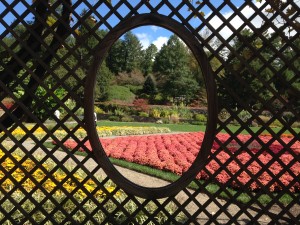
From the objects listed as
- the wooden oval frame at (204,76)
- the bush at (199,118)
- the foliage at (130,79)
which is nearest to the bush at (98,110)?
the bush at (199,118)

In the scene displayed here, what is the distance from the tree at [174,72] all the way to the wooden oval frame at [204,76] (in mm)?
34613

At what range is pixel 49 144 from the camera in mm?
11570

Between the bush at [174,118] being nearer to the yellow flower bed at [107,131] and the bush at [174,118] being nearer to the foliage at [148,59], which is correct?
the yellow flower bed at [107,131]

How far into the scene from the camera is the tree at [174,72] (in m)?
38.3

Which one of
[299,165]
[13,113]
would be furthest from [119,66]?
[13,113]

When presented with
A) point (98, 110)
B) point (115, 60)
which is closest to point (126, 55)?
point (115, 60)

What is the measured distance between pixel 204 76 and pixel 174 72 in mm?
36937

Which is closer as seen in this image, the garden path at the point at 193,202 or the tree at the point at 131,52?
the garden path at the point at 193,202

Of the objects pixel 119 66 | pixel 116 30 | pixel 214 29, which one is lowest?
pixel 214 29

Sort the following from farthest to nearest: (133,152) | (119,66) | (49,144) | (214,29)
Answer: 1. (119,66)
2. (49,144)
3. (133,152)
4. (214,29)

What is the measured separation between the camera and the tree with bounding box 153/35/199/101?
3831cm

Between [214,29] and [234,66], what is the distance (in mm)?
355

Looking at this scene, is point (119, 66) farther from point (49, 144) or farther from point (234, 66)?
point (234, 66)

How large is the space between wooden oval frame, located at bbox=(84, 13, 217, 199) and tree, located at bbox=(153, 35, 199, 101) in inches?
1363
